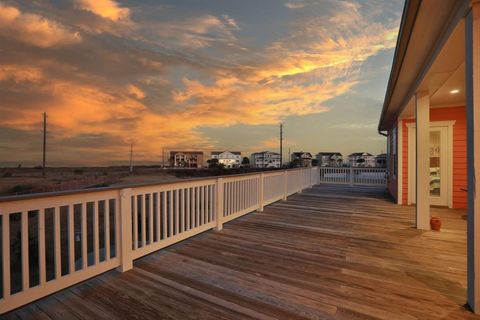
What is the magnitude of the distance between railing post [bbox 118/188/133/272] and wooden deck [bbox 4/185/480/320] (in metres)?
0.10

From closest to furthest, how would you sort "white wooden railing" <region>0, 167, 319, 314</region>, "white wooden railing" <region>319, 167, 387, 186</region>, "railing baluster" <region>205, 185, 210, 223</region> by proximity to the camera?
"white wooden railing" <region>0, 167, 319, 314</region>
"railing baluster" <region>205, 185, 210, 223</region>
"white wooden railing" <region>319, 167, 387, 186</region>

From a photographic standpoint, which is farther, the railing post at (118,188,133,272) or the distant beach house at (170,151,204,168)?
the distant beach house at (170,151,204,168)

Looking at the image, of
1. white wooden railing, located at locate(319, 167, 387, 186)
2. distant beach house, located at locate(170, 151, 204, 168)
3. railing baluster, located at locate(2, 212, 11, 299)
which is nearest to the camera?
railing baluster, located at locate(2, 212, 11, 299)

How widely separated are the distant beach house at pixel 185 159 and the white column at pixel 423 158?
53.9 metres

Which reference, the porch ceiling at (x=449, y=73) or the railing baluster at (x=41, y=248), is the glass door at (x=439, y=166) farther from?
the railing baluster at (x=41, y=248)

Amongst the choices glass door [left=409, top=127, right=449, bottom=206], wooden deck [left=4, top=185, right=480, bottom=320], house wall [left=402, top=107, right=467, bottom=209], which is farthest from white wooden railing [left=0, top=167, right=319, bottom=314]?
house wall [left=402, top=107, right=467, bottom=209]

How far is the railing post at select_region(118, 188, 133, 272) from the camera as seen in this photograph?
2285 mm

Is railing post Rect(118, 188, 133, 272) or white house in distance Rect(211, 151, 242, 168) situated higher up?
white house in distance Rect(211, 151, 242, 168)

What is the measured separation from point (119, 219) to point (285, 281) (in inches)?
70.1

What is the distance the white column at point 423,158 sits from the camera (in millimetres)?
3637

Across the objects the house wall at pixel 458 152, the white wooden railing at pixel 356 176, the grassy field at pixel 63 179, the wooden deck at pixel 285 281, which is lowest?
the grassy field at pixel 63 179

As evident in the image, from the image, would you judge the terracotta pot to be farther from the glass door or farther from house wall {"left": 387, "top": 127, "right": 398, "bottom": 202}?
house wall {"left": 387, "top": 127, "right": 398, "bottom": 202}

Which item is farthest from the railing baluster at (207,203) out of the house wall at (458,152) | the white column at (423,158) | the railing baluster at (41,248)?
the house wall at (458,152)

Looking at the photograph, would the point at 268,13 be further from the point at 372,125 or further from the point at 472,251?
the point at 372,125
